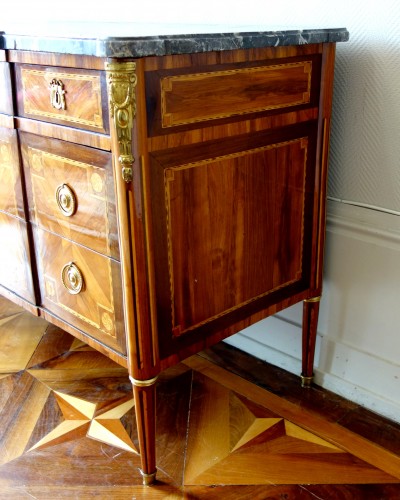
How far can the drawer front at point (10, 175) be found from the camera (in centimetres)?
93

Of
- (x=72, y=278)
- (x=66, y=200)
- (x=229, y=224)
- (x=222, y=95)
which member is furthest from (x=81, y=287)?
(x=222, y=95)

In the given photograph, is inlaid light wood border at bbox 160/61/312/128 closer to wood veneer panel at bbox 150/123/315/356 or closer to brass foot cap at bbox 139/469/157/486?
wood veneer panel at bbox 150/123/315/356

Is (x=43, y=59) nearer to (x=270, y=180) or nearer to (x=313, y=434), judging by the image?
(x=270, y=180)

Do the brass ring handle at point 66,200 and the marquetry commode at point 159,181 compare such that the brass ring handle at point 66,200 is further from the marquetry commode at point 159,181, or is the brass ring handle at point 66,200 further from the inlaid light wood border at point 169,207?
the inlaid light wood border at point 169,207

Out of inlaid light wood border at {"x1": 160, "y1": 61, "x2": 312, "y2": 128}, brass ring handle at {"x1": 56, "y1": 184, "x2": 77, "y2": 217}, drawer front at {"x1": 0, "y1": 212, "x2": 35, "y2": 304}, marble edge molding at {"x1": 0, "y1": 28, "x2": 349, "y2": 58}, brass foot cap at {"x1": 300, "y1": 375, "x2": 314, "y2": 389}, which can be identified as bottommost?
brass foot cap at {"x1": 300, "y1": 375, "x2": 314, "y2": 389}

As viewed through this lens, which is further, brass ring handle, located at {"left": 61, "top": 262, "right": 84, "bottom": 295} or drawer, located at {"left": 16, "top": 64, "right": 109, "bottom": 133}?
brass ring handle, located at {"left": 61, "top": 262, "right": 84, "bottom": 295}

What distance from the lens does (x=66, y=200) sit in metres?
0.86

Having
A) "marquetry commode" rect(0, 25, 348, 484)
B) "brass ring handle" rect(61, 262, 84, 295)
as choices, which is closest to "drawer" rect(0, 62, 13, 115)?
"marquetry commode" rect(0, 25, 348, 484)

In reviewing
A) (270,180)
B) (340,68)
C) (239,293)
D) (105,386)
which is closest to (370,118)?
(340,68)

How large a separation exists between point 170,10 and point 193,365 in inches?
28.8

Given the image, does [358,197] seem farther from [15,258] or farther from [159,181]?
[15,258]

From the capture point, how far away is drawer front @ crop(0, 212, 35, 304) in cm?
100

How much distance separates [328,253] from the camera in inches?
43.1

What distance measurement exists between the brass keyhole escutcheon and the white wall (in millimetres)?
293
